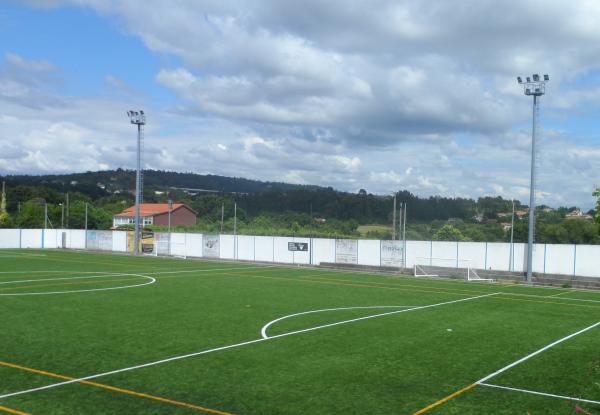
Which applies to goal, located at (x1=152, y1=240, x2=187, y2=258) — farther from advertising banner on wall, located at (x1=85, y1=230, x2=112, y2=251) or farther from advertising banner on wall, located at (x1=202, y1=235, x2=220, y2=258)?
advertising banner on wall, located at (x1=85, y1=230, x2=112, y2=251)

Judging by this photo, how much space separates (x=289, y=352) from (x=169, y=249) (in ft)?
146

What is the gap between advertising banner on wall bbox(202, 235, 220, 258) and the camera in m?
53.6

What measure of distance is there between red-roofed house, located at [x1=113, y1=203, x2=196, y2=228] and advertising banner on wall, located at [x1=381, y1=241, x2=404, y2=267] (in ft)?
226

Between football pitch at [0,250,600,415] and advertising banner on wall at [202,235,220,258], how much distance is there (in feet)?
87.6

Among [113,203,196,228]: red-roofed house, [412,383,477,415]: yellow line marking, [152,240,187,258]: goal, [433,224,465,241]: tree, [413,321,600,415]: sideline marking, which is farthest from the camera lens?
[113,203,196,228]: red-roofed house

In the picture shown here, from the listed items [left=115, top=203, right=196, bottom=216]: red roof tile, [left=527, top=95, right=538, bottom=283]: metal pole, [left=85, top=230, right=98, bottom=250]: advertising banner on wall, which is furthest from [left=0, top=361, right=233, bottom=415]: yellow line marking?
[left=115, top=203, right=196, bottom=216]: red roof tile

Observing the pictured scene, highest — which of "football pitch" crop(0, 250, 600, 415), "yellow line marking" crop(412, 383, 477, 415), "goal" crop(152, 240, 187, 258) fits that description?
"yellow line marking" crop(412, 383, 477, 415)

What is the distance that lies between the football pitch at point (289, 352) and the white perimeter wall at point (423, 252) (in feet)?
35.8

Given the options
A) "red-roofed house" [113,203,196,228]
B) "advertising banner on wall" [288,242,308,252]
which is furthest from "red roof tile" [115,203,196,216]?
"advertising banner on wall" [288,242,308,252]

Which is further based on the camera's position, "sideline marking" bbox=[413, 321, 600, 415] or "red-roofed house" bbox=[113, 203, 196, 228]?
"red-roofed house" bbox=[113, 203, 196, 228]

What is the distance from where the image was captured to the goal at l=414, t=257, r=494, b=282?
3903cm

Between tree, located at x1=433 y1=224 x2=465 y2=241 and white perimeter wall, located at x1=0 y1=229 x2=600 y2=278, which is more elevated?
tree, located at x1=433 y1=224 x2=465 y2=241

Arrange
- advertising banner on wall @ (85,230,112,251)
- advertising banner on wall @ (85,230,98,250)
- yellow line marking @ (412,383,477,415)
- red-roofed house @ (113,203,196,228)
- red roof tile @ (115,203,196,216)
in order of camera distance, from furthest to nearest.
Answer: red roof tile @ (115,203,196,216)
red-roofed house @ (113,203,196,228)
advertising banner on wall @ (85,230,98,250)
advertising banner on wall @ (85,230,112,251)
yellow line marking @ (412,383,477,415)

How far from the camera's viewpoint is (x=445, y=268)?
40344mm
